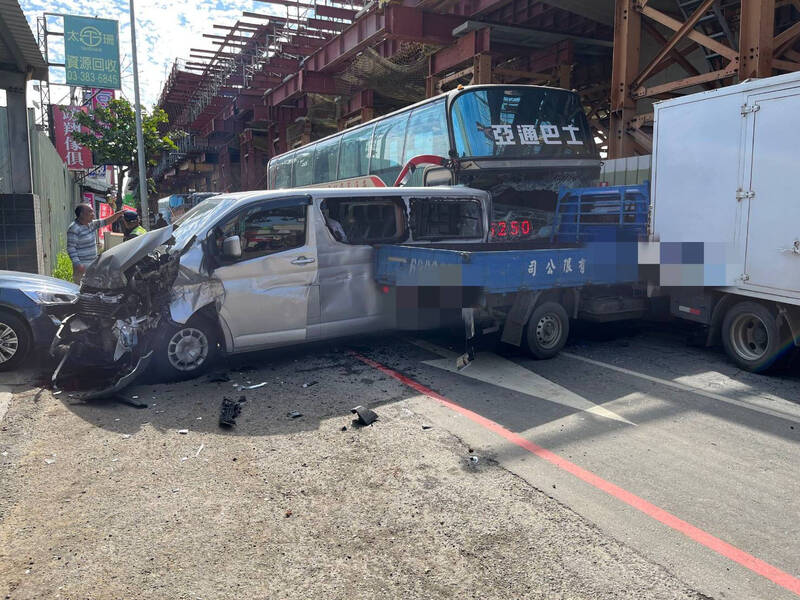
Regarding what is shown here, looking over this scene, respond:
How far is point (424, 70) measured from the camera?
18.9m

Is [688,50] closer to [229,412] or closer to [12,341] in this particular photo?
[229,412]

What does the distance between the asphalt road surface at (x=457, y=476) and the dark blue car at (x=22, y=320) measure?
1.54ft

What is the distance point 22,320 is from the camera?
6504 millimetres

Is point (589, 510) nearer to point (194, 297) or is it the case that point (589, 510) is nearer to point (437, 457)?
point (437, 457)

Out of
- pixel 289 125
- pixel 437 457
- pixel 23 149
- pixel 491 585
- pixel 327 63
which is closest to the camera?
pixel 491 585

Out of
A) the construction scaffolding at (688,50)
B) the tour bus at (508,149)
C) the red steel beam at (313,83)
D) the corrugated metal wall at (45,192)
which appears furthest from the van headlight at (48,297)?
the red steel beam at (313,83)

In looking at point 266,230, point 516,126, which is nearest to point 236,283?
point 266,230

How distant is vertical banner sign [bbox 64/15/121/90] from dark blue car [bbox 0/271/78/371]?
12995mm

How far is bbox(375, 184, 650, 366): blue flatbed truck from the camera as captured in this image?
21.2 ft

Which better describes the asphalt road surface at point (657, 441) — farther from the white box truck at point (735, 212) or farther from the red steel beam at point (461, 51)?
the red steel beam at point (461, 51)

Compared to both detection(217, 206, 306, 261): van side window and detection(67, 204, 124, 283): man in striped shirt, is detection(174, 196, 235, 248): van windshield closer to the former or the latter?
detection(217, 206, 306, 261): van side window

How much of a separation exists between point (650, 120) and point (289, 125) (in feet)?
68.2

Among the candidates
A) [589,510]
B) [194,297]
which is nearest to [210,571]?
[589,510]

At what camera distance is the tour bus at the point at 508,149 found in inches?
385
